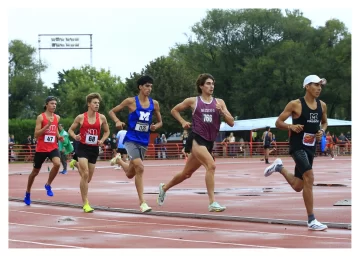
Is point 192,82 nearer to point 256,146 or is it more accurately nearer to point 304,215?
point 256,146

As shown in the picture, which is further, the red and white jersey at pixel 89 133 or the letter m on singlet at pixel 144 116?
the red and white jersey at pixel 89 133

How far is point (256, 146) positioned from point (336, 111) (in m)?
44.4

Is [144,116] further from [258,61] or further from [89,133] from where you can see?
[258,61]

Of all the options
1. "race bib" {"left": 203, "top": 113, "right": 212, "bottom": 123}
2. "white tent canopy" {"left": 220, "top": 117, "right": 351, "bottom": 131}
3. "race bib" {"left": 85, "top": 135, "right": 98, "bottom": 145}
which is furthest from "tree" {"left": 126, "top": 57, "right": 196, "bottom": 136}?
"race bib" {"left": 203, "top": 113, "right": 212, "bottom": 123}

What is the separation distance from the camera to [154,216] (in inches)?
523

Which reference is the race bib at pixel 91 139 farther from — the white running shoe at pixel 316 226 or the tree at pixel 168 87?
the tree at pixel 168 87

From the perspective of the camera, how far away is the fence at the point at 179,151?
50281 millimetres

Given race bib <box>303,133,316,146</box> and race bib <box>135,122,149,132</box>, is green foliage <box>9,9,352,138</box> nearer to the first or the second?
race bib <box>135,122,149,132</box>

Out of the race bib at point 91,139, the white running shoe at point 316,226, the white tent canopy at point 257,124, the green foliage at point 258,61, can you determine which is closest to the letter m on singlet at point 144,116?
the race bib at point 91,139

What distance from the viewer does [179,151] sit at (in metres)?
53.7

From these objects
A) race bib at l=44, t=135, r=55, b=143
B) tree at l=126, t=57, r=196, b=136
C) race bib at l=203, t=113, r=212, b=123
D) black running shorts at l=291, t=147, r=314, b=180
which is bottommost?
black running shorts at l=291, t=147, r=314, b=180

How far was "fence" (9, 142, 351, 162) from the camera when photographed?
50.3m

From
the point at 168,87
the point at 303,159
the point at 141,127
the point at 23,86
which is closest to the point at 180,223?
the point at 303,159
